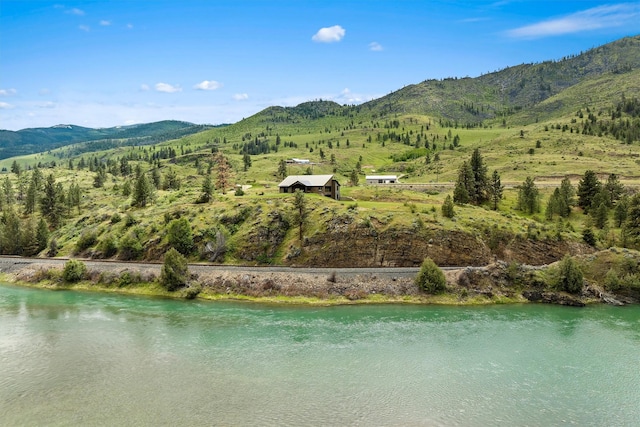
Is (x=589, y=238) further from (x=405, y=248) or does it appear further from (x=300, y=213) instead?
(x=300, y=213)

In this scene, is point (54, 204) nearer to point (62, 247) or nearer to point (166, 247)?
point (62, 247)

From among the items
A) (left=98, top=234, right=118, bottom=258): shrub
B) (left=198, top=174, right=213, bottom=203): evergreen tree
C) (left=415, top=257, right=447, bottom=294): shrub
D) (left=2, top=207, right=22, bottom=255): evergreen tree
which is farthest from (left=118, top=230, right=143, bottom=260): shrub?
(left=415, top=257, right=447, bottom=294): shrub

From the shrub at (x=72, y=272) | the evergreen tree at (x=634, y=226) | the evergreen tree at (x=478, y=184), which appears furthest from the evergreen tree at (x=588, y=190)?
the shrub at (x=72, y=272)

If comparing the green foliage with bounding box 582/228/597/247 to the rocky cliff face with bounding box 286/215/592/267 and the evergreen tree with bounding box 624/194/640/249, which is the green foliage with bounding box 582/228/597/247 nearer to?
the rocky cliff face with bounding box 286/215/592/267

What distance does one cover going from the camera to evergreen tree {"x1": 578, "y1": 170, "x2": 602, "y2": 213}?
3575 inches

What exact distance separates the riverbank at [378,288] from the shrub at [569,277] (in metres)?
0.92

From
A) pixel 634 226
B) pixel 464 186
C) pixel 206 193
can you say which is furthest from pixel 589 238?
pixel 206 193

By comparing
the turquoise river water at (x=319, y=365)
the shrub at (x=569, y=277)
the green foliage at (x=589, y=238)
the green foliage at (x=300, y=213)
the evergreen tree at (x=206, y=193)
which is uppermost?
the evergreen tree at (x=206, y=193)

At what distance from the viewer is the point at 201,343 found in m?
44.5

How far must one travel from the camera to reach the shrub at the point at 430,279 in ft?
192

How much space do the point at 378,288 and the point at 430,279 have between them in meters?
7.34

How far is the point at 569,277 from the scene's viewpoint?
2319 inches

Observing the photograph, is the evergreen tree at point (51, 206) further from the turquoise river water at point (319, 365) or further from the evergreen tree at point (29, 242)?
the turquoise river water at point (319, 365)

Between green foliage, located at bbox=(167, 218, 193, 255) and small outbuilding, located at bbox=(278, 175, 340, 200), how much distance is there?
27.0 metres
